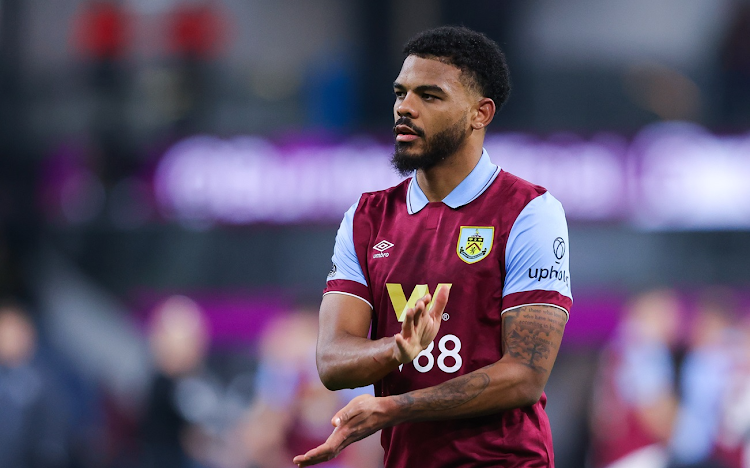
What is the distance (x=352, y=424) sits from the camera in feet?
9.41

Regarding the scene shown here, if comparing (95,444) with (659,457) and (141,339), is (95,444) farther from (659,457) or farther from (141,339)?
(659,457)

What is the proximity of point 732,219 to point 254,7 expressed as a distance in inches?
277

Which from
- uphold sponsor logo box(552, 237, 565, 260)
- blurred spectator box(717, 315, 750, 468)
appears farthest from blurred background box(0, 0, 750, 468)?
uphold sponsor logo box(552, 237, 565, 260)

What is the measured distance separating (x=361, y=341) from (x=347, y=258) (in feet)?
1.32

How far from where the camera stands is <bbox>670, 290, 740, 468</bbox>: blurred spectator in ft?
26.1

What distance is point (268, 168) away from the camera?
10539mm

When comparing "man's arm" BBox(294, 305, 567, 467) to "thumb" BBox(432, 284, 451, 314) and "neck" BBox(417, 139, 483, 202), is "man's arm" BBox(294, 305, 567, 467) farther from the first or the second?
"neck" BBox(417, 139, 483, 202)

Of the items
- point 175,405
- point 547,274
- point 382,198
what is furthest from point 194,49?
point 547,274

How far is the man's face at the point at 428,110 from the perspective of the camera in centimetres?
333

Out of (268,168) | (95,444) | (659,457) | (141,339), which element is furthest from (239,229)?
(659,457)

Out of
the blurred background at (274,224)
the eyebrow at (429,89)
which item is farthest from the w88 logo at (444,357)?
the blurred background at (274,224)

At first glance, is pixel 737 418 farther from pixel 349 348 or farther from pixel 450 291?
pixel 349 348

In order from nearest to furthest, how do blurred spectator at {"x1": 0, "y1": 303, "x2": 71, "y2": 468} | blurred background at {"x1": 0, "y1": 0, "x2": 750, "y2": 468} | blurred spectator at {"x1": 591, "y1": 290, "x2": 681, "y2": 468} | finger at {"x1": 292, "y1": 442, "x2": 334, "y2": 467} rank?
finger at {"x1": 292, "y1": 442, "x2": 334, "y2": 467}
blurred spectator at {"x1": 591, "y1": 290, "x2": 681, "y2": 468}
blurred background at {"x1": 0, "y1": 0, "x2": 750, "y2": 468}
blurred spectator at {"x1": 0, "y1": 303, "x2": 71, "y2": 468}

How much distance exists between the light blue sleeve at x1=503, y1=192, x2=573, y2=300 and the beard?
339 millimetres
